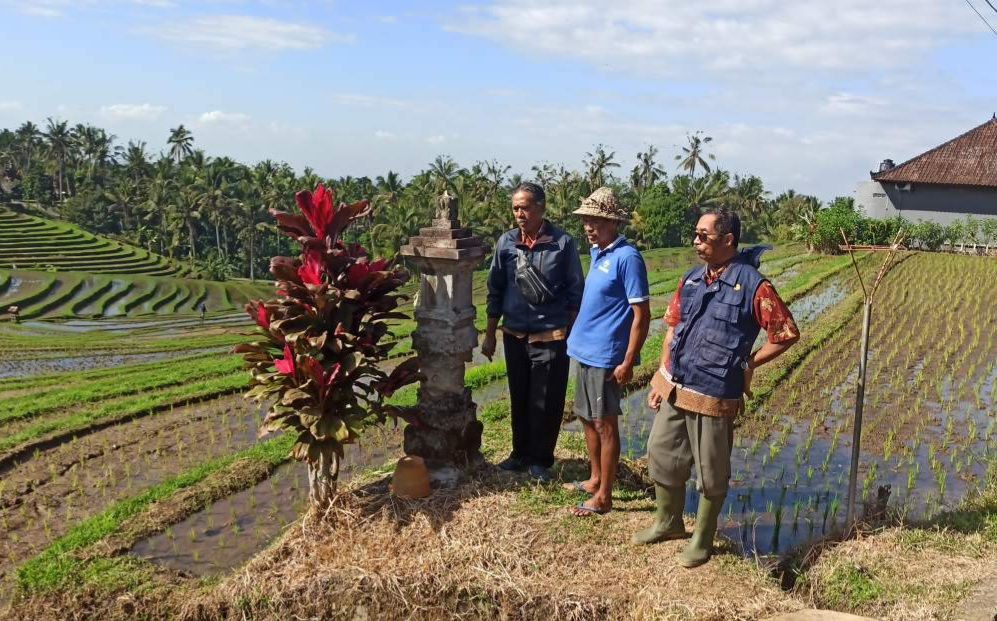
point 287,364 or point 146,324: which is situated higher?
point 287,364

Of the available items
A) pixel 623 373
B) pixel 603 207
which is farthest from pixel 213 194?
pixel 623 373

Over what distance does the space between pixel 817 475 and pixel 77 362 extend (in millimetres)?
15680

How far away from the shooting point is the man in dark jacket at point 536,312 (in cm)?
438

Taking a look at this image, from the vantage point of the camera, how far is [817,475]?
5660 millimetres

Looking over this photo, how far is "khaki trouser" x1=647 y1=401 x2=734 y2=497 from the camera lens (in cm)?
355

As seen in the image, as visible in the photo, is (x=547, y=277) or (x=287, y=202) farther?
(x=287, y=202)

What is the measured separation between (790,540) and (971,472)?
2.26m

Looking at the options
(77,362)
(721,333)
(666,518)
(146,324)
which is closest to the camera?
(721,333)

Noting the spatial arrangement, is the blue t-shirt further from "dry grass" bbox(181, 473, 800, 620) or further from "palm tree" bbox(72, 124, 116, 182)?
"palm tree" bbox(72, 124, 116, 182)

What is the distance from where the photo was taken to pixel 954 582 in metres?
3.55

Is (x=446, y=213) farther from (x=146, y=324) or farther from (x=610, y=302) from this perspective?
(x=146, y=324)

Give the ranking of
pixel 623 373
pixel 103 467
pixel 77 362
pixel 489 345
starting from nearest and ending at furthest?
pixel 623 373, pixel 489 345, pixel 103 467, pixel 77 362

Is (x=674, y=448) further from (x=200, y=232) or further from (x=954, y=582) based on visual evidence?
(x=200, y=232)

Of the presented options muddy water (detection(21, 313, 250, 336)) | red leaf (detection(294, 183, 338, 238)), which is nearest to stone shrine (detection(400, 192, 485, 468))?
red leaf (detection(294, 183, 338, 238))
